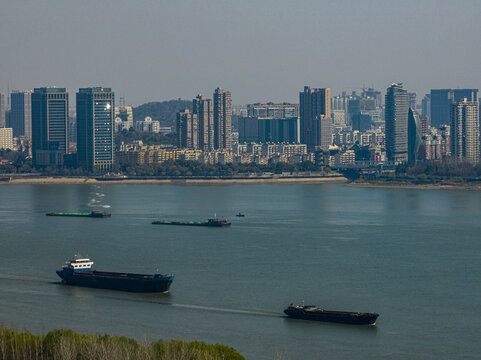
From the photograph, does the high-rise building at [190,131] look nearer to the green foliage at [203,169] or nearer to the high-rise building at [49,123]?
the green foliage at [203,169]

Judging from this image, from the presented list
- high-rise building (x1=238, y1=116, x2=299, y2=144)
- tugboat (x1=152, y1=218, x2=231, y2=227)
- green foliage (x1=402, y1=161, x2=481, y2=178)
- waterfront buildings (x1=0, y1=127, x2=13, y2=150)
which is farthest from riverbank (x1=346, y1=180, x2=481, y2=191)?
waterfront buildings (x1=0, y1=127, x2=13, y2=150)

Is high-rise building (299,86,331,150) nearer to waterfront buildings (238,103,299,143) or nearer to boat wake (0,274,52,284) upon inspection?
waterfront buildings (238,103,299,143)

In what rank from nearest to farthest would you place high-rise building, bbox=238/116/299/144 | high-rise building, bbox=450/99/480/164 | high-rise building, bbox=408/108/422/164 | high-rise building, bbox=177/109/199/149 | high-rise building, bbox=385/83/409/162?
1. high-rise building, bbox=450/99/480/164
2. high-rise building, bbox=408/108/422/164
3. high-rise building, bbox=385/83/409/162
4. high-rise building, bbox=177/109/199/149
5. high-rise building, bbox=238/116/299/144

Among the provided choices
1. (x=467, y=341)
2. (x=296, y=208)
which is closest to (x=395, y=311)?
(x=467, y=341)

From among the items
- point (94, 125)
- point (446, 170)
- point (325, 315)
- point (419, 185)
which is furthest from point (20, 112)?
point (325, 315)

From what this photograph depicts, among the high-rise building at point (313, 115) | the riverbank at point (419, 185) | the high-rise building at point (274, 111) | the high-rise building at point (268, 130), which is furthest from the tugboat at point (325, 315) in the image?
the high-rise building at point (274, 111)

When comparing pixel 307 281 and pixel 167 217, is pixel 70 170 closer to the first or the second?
pixel 167 217

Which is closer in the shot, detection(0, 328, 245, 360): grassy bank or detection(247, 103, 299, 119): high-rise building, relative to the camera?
detection(0, 328, 245, 360): grassy bank
